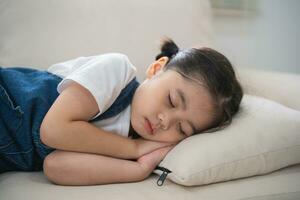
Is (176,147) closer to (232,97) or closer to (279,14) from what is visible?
(232,97)

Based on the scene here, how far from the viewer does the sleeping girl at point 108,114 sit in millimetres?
846

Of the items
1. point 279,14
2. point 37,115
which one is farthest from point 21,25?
point 279,14

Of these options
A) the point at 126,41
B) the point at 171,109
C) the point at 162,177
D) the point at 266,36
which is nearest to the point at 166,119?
the point at 171,109

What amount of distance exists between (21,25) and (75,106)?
1.64ft

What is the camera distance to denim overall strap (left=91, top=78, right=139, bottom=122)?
3.19 ft

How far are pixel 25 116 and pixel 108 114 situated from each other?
21 cm

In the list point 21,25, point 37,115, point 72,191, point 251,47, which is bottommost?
point 251,47

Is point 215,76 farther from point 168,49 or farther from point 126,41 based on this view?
point 126,41

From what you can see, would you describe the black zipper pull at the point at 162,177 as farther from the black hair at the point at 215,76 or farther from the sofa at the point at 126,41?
the black hair at the point at 215,76

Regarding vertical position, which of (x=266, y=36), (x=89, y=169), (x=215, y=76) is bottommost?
(x=266, y=36)

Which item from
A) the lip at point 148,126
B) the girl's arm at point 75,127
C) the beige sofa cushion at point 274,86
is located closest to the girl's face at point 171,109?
the lip at point 148,126

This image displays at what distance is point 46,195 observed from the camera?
0.75 metres

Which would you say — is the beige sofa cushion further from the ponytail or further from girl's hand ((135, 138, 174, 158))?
girl's hand ((135, 138, 174, 158))

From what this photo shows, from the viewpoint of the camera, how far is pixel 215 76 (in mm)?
947
